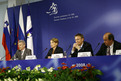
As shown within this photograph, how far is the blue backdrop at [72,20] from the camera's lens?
15.6 feet

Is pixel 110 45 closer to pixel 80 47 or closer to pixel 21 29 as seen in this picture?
pixel 80 47

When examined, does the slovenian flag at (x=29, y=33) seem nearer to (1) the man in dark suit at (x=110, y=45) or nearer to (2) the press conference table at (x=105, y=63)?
(1) the man in dark suit at (x=110, y=45)

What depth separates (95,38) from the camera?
4.93 meters

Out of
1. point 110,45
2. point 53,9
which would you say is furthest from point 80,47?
point 53,9

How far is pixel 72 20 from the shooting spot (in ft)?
17.3

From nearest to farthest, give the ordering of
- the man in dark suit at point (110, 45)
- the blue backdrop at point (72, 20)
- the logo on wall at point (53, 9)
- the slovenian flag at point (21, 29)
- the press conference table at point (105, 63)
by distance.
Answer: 1. the press conference table at point (105, 63)
2. the man in dark suit at point (110, 45)
3. the blue backdrop at point (72, 20)
4. the logo on wall at point (53, 9)
5. the slovenian flag at point (21, 29)

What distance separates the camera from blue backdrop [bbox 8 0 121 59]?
4.74 meters

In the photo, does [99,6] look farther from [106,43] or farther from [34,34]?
[34,34]

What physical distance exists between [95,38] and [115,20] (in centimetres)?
68

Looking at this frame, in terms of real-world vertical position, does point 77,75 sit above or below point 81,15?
below

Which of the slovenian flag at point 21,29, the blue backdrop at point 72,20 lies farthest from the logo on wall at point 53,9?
the slovenian flag at point 21,29

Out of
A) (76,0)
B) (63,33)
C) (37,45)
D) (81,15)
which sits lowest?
(37,45)

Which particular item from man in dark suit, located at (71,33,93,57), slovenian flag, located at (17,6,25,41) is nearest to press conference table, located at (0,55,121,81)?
man in dark suit, located at (71,33,93,57)

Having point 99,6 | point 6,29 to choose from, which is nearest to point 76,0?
point 99,6
